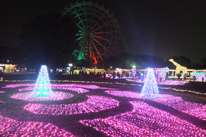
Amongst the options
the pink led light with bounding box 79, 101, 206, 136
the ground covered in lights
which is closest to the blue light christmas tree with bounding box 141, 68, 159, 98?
the ground covered in lights

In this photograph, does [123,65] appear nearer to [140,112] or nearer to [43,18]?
[43,18]

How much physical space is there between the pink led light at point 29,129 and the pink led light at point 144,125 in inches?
46.8

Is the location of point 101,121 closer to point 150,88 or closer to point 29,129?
point 29,129

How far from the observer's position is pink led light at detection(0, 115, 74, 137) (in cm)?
660

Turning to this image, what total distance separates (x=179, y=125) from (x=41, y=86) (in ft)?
36.7

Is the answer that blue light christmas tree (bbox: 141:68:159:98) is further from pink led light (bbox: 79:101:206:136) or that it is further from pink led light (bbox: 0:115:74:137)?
pink led light (bbox: 0:115:74:137)

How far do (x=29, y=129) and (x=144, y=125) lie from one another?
13.1 ft

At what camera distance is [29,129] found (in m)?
7.03

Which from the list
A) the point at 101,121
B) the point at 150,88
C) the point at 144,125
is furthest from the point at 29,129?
the point at 150,88

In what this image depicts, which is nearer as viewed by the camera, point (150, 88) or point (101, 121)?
point (101, 121)

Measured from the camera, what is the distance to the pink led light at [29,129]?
6.60 m

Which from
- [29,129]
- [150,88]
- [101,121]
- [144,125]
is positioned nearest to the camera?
[29,129]

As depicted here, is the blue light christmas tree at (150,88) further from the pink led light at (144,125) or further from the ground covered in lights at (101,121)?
the pink led light at (144,125)

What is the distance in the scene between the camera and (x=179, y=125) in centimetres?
782
